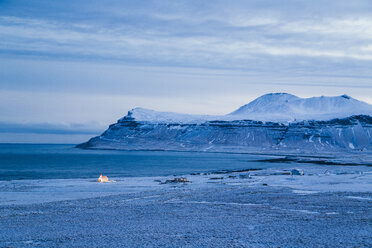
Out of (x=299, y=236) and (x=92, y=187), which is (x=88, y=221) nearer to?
(x=299, y=236)

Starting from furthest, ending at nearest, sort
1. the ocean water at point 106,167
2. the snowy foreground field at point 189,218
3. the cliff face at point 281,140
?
the cliff face at point 281,140 → the ocean water at point 106,167 → the snowy foreground field at point 189,218

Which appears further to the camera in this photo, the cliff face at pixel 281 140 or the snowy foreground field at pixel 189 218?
the cliff face at pixel 281 140

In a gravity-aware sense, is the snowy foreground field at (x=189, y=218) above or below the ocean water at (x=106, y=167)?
above

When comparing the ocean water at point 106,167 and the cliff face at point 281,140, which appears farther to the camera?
the cliff face at point 281,140

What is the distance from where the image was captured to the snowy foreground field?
13.8 m

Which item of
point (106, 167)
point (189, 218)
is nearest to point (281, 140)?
point (106, 167)

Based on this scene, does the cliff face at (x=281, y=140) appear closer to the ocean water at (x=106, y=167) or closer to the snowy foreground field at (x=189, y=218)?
the ocean water at (x=106, y=167)

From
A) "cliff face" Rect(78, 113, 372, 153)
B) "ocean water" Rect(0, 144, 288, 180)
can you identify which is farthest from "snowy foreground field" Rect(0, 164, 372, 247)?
"cliff face" Rect(78, 113, 372, 153)

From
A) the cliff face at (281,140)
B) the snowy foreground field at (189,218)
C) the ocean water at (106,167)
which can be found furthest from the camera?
the cliff face at (281,140)

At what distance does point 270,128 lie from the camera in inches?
7835

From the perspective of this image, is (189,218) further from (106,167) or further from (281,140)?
(281,140)

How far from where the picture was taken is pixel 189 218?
58.6ft

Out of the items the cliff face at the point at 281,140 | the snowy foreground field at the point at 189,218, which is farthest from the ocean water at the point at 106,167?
A: the cliff face at the point at 281,140

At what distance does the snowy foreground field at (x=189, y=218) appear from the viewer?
13805 millimetres
